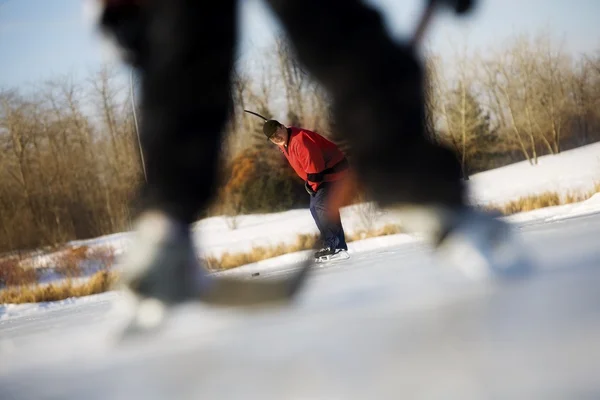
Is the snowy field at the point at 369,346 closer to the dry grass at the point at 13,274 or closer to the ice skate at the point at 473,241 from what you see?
the ice skate at the point at 473,241

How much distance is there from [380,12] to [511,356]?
0.43 meters

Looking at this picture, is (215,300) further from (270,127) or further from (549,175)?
(549,175)

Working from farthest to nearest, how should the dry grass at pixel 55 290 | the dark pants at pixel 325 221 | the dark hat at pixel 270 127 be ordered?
1. the dry grass at pixel 55 290
2. the dark pants at pixel 325 221
3. the dark hat at pixel 270 127

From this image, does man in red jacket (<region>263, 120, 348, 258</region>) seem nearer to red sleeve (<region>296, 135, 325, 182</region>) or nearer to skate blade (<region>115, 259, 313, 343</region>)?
red sleeve (<region>296, 135, 325, 182</region>)

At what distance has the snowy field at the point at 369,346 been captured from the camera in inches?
9.8

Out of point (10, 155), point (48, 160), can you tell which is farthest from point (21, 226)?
point (48, 160)

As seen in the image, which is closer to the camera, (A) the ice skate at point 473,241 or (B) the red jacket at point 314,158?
(A) the ice skate at point 473,241

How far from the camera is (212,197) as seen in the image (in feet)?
1.87

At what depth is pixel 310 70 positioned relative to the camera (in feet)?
1.97

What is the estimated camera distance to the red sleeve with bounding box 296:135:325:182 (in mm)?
995

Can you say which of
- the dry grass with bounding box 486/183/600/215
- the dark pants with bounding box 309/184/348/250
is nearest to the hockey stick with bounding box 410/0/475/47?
the dark pants with bounding box 309/184/348/250

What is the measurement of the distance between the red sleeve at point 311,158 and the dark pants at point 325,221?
103 millimetres

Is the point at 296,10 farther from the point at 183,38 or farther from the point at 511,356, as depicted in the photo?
the point at 511,356

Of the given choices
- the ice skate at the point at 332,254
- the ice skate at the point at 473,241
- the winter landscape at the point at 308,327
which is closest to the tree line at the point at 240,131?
the winter landscape at the point at 308,327
